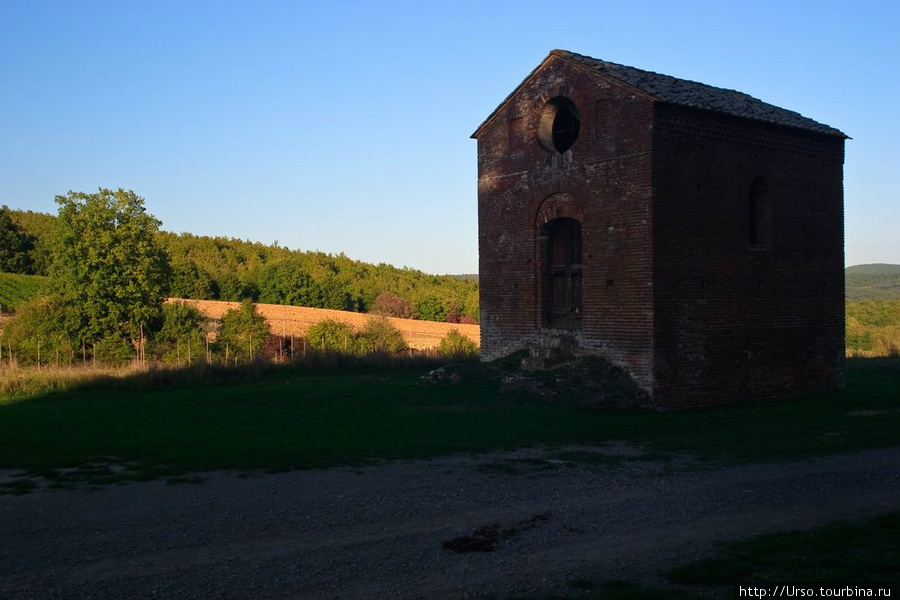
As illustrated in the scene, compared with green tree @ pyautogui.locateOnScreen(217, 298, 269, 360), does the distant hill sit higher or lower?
higher

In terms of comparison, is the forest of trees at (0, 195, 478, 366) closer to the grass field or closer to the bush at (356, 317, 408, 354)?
the bush at (356, 317, 408, 354)

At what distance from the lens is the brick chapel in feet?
54.5

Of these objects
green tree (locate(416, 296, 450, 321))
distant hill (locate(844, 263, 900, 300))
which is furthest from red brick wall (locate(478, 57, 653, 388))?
distant hill (locate(844, 263, 900, 300))

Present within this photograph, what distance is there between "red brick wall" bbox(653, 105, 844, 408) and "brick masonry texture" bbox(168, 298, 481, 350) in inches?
948

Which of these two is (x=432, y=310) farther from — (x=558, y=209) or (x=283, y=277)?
(x=558, y=209)

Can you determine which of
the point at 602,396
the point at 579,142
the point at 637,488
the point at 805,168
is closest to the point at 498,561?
the point at 637,488

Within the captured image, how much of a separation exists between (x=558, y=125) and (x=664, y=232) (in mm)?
4303

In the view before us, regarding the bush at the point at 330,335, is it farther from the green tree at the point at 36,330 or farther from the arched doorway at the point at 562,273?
the arched doorway at the point at 562,273

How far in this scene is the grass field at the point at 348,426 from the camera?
1122cm

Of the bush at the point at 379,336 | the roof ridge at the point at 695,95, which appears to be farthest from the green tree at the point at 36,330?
the roof ridge at the point at 695,95

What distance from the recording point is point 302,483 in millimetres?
9633

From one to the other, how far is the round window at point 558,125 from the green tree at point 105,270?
20225 millimetres

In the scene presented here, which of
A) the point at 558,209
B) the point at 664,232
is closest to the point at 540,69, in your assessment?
the point at 558,209

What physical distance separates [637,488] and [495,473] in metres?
1.87
